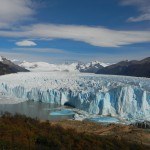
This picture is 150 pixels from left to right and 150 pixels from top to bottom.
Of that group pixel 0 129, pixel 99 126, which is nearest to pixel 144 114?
pixel 99 126

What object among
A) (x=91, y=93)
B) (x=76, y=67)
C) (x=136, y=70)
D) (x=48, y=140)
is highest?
(x=76, y=67)

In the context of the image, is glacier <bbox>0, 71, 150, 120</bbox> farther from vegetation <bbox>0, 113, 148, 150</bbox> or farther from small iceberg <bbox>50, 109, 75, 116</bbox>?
vegetation <bbox>0, 113, 148, 150</bbox>

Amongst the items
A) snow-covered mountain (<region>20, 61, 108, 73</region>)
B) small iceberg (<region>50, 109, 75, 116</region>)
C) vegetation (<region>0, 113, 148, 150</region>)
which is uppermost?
snow-covered mountain (<region>20, 61, 108, 73</region>)

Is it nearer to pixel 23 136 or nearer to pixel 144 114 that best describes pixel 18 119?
pixel 23 136

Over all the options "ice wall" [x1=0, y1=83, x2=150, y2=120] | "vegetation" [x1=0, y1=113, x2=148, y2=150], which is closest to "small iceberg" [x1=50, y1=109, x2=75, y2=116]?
"ice wall" [x1=0, y1=83, x2=150, y2=120]

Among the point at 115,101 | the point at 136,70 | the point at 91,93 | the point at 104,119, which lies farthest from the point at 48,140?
the point at 136,70

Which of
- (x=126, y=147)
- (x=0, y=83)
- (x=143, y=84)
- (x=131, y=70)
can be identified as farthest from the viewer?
(x=131, y=70)

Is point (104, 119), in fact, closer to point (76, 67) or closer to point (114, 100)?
point (114, 100)

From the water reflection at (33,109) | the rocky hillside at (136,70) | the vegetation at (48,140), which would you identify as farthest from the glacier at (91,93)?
the rocky hillside at (136,70)

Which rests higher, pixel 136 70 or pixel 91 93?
pixel 136 70
